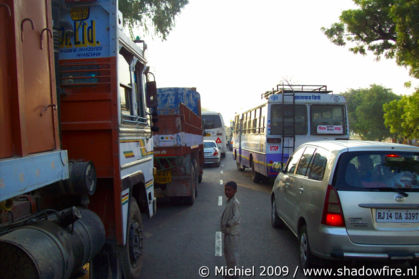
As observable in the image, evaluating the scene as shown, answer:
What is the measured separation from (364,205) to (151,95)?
3221 mm

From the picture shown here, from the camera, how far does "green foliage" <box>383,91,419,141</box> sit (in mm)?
13570

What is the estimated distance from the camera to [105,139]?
3.70m

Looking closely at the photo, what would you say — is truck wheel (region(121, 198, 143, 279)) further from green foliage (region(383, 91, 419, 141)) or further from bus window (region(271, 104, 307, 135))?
green foliage (region(383, 91, 419, 141))

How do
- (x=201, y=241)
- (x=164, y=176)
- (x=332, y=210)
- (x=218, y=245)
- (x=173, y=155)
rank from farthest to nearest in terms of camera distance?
1. (x=164, y=176)
2. (x=173, y=155)
3. (x=201, y=241)
4. (x=218, y=245)
5. (x=332, y=210)

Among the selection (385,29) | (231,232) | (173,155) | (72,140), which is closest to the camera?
(72,140)

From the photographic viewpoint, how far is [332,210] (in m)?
3.98

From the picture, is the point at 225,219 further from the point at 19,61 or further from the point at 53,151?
the point at 19,61

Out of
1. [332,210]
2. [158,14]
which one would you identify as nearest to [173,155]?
[332,210]

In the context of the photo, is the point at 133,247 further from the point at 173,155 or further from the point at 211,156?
the point at 211,156

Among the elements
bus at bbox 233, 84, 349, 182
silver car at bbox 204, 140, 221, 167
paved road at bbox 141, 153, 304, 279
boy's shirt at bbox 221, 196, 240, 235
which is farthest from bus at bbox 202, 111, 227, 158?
boy's shirt at bbox 221, 196, 240, 235

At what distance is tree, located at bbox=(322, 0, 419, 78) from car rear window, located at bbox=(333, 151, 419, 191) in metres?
8.79

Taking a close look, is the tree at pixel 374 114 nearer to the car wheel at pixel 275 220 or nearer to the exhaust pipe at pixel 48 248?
the car wheel at pixel 275 220

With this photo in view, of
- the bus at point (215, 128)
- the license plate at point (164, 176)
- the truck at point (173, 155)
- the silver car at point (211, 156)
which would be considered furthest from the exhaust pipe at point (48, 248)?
the bus at point (215, 128)

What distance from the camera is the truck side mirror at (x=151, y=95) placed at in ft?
17.3
